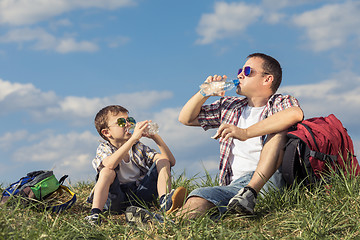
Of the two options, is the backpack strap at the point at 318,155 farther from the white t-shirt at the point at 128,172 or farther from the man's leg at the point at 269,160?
the white t-shirt at the point at 128,172

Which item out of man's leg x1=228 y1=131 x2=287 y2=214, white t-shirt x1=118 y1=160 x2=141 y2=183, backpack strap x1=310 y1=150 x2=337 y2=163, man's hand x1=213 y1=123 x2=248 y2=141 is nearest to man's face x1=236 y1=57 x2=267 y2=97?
man's leg x1=228 y1=131 x2=287 y2=214

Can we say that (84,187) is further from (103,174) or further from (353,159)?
(353,159)

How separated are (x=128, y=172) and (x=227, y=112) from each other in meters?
1.59

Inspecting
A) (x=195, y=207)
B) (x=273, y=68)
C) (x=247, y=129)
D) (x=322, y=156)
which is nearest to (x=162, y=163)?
(x=195, y=207)

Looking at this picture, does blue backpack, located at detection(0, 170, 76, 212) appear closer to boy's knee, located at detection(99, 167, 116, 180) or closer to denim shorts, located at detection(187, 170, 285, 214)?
boy's knee, located at detection(99, 167, 116, 180)

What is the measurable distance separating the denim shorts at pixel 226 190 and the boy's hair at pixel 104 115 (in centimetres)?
183

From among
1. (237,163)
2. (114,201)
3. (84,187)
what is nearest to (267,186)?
(237,163)

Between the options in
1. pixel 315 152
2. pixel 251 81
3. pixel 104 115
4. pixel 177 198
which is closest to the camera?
pixel 177 198

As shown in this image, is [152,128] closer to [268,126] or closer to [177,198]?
[177,198]

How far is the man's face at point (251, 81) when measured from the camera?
17.7 feet

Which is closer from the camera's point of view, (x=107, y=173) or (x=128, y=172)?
(x=107, y=173)

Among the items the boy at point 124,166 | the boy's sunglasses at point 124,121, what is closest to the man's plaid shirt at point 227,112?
the boy at point 124,166

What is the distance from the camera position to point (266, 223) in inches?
175

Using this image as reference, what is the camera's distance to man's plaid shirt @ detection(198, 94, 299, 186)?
5.23 metres
